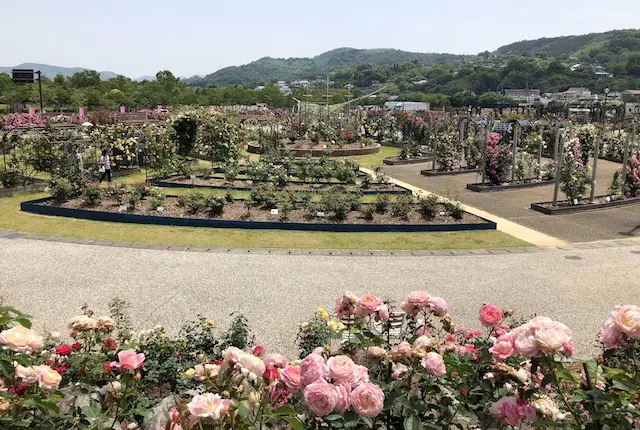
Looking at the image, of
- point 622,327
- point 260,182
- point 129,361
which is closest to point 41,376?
point 129,361

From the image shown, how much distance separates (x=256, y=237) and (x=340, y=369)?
9.23 metres

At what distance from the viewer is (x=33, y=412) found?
2.57 m

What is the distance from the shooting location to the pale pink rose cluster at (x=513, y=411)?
7.11 ft

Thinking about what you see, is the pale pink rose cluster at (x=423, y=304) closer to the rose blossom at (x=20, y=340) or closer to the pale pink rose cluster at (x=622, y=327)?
the pale pink rose cluster at (x=622, y=327)

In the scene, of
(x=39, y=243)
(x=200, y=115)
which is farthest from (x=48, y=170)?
(x=39, y=243)

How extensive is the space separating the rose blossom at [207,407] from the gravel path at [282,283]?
4378 millimetres

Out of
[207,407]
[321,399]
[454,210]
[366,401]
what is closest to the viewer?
[207,407]

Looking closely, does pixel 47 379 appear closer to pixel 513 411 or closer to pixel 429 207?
pixel 513 411

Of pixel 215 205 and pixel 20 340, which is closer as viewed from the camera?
pixel 20 340

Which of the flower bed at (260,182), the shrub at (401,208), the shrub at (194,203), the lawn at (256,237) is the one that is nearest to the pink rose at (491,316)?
the lawn at (256,237)

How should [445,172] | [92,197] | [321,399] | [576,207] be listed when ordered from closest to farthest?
1. [321,399]
2. [92,197]
3. [576,207]
4. [445,172]

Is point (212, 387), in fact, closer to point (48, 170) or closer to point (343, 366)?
point (343, 366)

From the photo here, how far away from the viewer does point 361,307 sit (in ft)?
9.12

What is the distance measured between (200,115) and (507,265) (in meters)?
15.9
